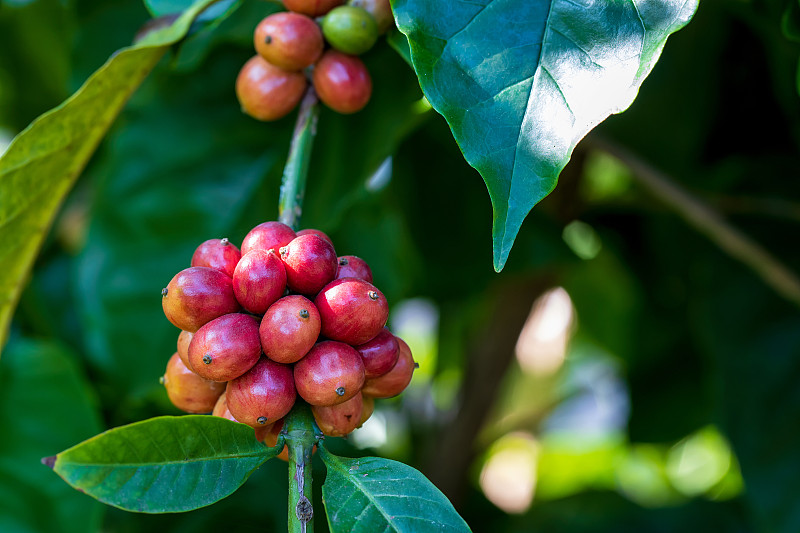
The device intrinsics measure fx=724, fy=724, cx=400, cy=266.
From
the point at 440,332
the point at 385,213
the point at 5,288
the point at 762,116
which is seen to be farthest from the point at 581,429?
the point at 5,288

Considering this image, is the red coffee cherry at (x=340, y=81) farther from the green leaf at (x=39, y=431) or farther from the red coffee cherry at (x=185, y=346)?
the green leaf at (x=39, y=431)

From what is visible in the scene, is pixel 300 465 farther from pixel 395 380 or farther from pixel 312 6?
pixel 312 6

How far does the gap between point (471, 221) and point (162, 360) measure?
505 mm

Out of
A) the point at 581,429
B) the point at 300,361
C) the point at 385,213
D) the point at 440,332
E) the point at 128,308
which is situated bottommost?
the point at 581,429

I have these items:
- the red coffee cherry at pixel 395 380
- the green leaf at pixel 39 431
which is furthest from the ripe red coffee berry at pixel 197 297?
the green leaf at pixel 39 431

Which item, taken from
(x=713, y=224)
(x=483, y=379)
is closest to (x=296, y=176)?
(x=713, y=224)

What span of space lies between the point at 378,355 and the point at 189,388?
0.13 metres

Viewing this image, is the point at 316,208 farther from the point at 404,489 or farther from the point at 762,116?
the point at 762,116

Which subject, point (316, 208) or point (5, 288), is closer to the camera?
point (5, 288)

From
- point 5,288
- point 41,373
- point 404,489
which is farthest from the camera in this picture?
point 41,373

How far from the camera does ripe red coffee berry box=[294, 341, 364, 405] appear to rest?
427 mm

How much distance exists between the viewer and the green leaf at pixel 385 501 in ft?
1.34

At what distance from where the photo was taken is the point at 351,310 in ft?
1.45

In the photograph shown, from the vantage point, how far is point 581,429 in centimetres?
244
